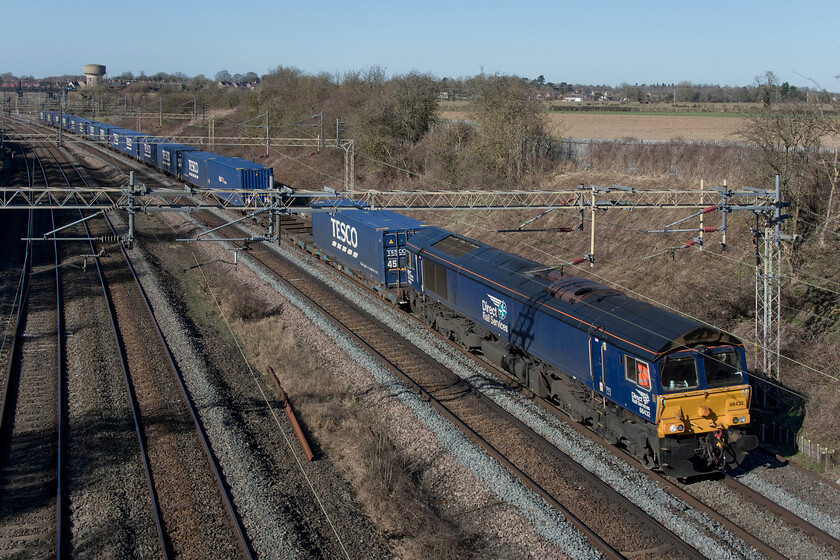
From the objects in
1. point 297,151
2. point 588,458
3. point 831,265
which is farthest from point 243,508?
point 297,151

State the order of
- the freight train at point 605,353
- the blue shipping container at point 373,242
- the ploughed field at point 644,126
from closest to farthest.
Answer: the freight train at point 605,353 < the blue shipping container at point 373,242 < the ploughed field at point 644,126

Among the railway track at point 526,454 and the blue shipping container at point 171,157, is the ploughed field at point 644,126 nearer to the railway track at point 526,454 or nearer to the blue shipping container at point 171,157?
the blue shipping container at point 171,157

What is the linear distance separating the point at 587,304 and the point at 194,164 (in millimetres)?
35820

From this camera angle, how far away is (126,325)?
861 inches

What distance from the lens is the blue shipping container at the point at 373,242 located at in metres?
22.9

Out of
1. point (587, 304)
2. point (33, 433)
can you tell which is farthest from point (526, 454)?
point (33, 433)

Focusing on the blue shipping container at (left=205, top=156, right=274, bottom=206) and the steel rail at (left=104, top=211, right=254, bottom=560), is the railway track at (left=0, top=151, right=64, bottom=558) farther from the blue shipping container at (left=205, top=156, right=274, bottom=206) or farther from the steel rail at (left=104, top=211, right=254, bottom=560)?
the blue shipping container at (left=205, top=156, right=274, bottom=206)

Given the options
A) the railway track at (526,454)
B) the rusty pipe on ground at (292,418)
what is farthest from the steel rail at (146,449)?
the railway track at (526,454)

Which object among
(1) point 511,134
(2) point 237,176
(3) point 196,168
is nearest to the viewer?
(2) point 237,176

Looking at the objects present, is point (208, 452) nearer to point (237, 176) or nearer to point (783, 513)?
point (783, 513)

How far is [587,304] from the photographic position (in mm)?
14352

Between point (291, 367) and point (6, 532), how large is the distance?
321 inches

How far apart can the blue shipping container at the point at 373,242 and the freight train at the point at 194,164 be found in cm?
348

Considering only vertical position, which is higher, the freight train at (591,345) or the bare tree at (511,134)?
the bare tree at (511,134)
